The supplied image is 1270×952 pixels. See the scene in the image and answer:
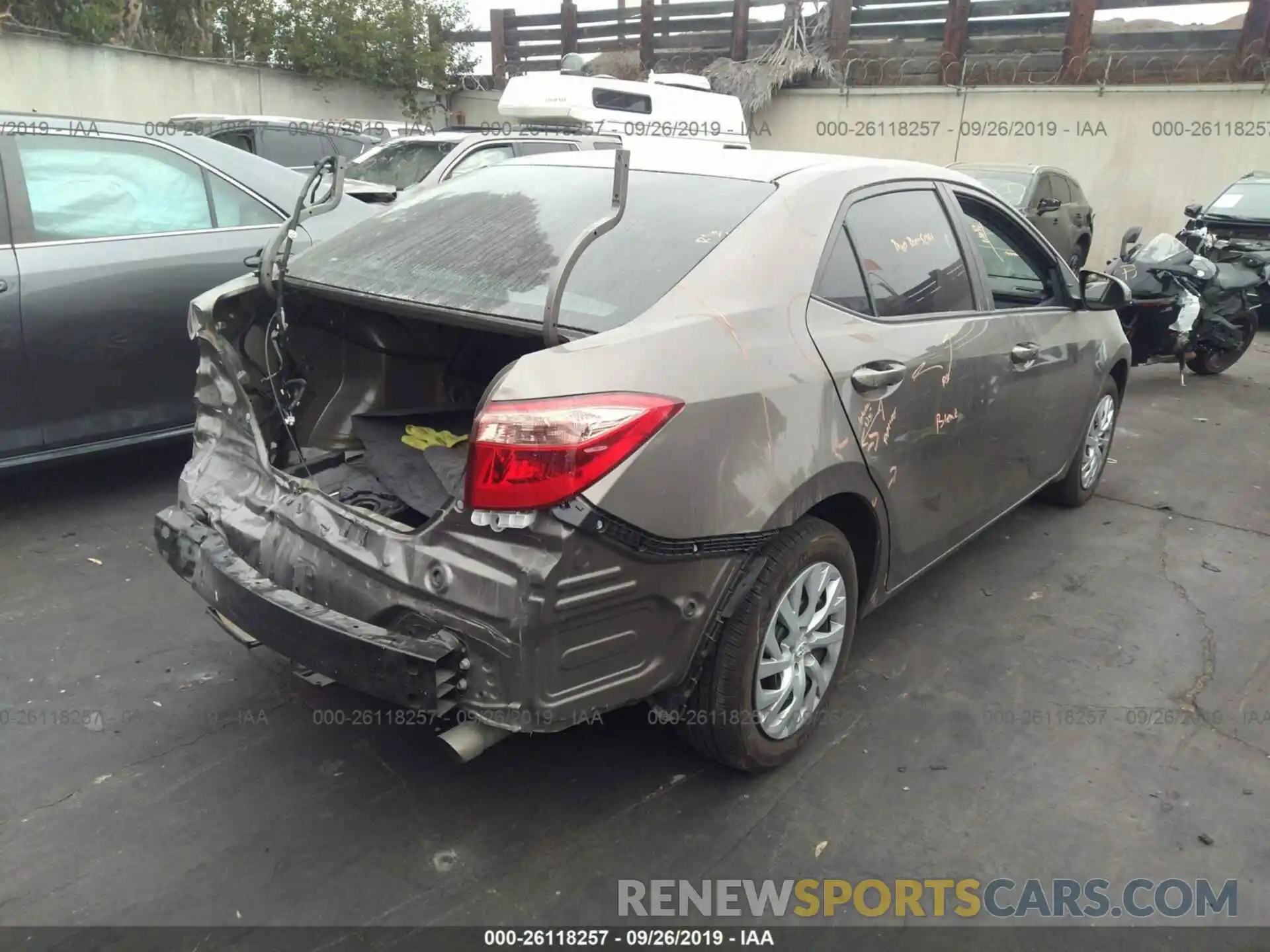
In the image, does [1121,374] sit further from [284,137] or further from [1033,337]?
[284,137]

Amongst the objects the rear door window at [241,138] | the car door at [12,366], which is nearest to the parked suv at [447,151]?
the rear door window at [241,138]

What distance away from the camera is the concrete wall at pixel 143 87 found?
1199cm

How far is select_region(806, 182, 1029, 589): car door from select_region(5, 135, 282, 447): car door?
2932mm

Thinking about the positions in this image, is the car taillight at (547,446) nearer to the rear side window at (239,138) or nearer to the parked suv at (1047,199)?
the rear side window at (239,138)

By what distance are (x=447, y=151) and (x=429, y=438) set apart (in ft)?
21.4

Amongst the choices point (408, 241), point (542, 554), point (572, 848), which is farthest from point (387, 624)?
point (408, 241)

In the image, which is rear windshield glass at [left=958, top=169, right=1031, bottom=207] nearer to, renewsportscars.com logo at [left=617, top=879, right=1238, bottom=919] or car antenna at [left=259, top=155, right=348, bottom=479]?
car antenna at [left=259, top=155, right=348, bottom=479]

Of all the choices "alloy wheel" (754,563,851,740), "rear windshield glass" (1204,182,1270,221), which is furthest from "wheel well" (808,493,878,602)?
"rear windshield glass" (1204,182,1270,221)

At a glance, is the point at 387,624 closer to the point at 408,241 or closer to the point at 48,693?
the point at 408,241

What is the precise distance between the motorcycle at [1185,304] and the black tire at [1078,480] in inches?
80.0

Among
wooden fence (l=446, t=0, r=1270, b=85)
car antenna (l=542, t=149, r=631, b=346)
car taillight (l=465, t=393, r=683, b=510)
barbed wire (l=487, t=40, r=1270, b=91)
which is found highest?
wooden fence (l=446, t=0, r=1270, b=85)

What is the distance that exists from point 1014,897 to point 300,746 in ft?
6.43

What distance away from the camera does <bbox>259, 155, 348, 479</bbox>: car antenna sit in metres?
2.97

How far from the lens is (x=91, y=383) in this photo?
13.4 feet
